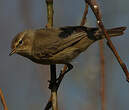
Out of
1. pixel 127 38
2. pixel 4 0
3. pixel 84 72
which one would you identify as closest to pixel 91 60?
pixel 84 72

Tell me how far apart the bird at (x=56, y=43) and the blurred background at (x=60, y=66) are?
0.21m

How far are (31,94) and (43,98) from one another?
0.97 feet

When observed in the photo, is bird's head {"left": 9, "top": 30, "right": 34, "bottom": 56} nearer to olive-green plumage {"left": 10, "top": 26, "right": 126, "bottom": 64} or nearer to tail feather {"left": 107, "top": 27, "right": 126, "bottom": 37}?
olive-green plumage {"left": 10, "top": 26, "right": 126, "bottom": 64}

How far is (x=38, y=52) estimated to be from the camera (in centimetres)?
339

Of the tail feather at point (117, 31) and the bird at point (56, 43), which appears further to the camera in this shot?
the bird at point (56, 43)

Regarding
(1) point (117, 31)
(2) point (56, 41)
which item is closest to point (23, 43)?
(2) point (56, 41)

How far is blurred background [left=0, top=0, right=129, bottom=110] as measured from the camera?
12.0ft

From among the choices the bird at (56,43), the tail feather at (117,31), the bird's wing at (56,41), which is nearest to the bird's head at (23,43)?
the bird at (56,43)

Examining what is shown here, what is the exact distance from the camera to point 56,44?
3373 mm

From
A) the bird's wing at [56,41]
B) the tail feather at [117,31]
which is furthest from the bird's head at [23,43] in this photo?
the tail feather at [117,31]

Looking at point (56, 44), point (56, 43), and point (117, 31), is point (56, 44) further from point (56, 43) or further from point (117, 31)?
point (117, 31)

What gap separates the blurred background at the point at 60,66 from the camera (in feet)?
12.0

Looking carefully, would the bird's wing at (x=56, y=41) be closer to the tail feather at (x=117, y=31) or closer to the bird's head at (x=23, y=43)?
the bird's head at (x=23, y=43)

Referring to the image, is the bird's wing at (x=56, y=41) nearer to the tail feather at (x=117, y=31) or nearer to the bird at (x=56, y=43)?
the bird at (x=56, y=43)
